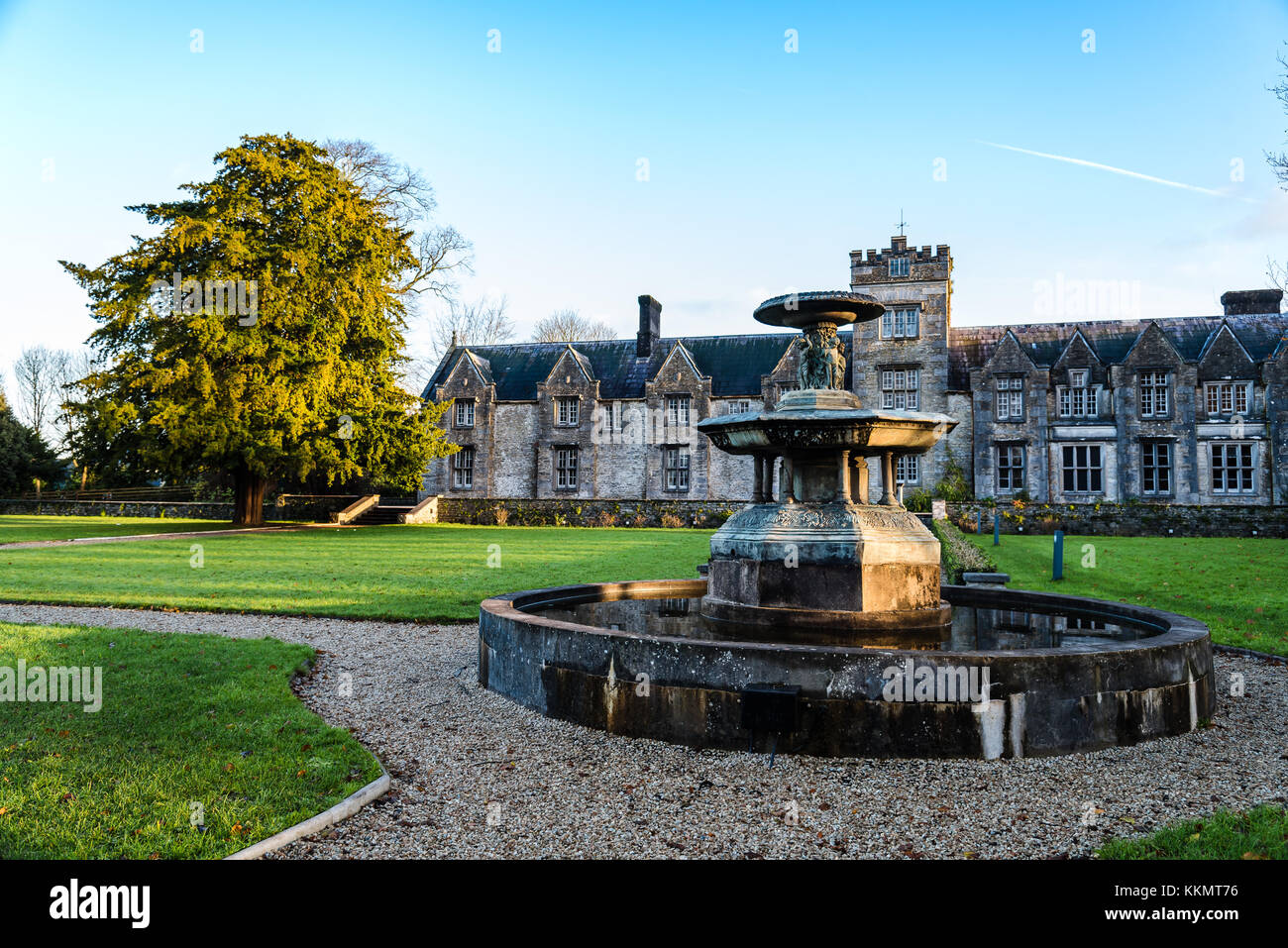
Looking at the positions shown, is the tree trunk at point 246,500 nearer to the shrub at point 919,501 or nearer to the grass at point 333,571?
the grass at point 333,571

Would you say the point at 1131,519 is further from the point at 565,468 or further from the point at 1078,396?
the point at 565,468

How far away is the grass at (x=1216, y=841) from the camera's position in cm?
410

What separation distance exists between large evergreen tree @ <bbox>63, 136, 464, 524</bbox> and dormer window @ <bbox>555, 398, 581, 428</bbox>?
1199 cm

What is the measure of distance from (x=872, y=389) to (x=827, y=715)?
122 feet

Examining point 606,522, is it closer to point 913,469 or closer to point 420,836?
point 913,469

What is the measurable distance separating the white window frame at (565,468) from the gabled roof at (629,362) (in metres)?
3.61

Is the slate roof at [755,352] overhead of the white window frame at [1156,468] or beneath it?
overhead

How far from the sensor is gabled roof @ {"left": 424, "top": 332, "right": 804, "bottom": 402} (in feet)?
143

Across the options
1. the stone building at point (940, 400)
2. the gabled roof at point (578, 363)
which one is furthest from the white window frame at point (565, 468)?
the gabled roof at point (578, 363)

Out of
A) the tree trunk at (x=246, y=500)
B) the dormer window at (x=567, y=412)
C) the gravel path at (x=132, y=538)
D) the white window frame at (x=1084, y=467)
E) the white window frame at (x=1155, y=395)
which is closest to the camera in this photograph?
the gravel path at (x=132, y=538)

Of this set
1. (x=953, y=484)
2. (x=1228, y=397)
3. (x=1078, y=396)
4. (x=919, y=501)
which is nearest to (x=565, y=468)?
(x=919, y=501)

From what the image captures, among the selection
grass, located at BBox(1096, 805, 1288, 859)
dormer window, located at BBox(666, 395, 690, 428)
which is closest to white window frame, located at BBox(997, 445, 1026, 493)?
dormer window, located at BBox(666, 395, 690, 428)

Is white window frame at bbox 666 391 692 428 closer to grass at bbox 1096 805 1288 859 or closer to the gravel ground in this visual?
the gravel ground
